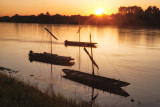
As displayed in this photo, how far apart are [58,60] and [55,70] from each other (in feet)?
32.3

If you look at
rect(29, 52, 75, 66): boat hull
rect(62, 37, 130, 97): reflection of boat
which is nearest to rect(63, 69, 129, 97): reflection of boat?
rect(62, 37, 130, 97): reflection of boat

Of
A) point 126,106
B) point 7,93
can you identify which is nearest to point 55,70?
point 126,106

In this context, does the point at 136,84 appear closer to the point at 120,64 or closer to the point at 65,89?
the point at 65,89

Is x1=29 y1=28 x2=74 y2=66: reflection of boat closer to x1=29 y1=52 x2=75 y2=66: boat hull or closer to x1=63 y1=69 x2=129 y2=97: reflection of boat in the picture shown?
x1=29 y1=52 x2=75 y2=66: boat hull

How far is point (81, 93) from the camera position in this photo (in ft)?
114

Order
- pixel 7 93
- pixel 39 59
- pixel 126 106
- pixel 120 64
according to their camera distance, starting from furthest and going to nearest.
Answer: pixel 39 59, pixel 120 64, pixel 126 106, pixel 7 93

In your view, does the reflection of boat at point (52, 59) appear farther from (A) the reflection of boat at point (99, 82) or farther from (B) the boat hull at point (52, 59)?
(A) the reflection of boat at point (99, 82)

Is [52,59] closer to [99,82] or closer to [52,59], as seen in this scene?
[52,59]

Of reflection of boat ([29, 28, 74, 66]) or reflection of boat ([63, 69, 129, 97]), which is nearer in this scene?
reflection of boat ([63, 69, 129, 97])

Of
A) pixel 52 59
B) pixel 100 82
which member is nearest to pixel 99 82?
pixel 100 82

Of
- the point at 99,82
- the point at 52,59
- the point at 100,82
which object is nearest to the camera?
the point at 100,82

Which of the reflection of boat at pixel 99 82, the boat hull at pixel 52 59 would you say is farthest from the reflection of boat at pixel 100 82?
the boat hull at pixel 52 59

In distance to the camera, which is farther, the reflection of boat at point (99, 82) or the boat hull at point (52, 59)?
the boat hull at point (52, 59)

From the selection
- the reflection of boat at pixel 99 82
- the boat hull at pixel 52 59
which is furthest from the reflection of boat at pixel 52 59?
the reflection of boat at pixel 99 82
